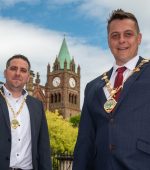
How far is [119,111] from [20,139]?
1942mm

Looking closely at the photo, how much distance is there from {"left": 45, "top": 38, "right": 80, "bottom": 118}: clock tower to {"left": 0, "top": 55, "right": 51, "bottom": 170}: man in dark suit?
275 feet

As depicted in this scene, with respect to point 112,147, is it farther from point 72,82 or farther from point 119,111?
point 72,82

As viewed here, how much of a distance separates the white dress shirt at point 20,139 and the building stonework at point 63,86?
83.7 metres

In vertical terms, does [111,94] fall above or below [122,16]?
below

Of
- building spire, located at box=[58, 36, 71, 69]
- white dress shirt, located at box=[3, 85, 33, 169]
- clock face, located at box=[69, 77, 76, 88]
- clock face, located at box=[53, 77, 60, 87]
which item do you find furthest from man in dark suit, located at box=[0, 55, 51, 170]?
clock face, located at box=[69, 77, 76, 88]

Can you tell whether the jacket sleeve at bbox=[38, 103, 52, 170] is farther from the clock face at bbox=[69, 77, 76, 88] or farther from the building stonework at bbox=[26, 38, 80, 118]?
the clock face at bbox=[69, 77, 76, 88]

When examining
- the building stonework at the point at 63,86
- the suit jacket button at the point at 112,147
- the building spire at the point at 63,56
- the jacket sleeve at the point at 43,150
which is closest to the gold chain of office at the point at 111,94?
the suit jacket button at the point at 112,147

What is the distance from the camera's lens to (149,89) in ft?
10.5

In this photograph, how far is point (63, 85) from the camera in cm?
9138

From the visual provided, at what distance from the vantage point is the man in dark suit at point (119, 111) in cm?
308

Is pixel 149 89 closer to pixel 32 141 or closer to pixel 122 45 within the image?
pixel 122 45

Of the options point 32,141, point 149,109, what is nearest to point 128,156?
point 149,109

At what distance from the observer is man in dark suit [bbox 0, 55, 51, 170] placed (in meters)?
4.75

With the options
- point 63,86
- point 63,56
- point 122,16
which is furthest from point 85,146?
point 63,56
